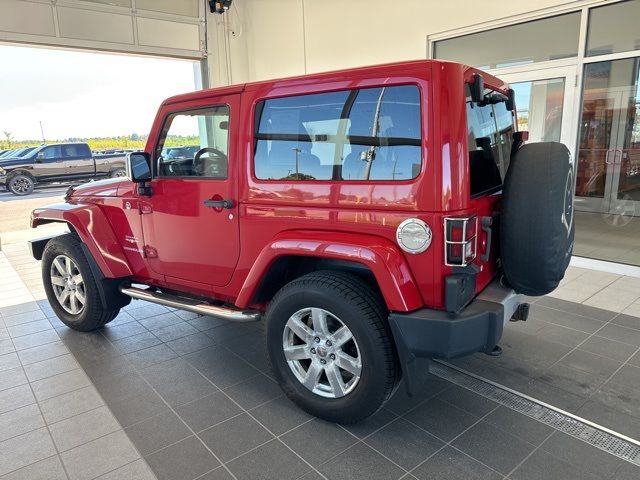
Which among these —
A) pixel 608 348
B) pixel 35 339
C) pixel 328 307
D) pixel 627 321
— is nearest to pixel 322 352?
pixel 328 307

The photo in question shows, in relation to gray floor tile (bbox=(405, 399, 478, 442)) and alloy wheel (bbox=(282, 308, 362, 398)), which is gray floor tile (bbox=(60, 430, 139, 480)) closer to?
alloy wheel (bbox=(282, 308, 362, 398))

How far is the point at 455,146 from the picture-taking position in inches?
79.2

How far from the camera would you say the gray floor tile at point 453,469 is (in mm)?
2014

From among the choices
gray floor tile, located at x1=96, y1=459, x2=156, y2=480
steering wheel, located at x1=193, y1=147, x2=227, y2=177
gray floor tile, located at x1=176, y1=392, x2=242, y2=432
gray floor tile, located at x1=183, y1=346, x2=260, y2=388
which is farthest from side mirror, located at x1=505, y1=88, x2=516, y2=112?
gray floor tile, located at x1=96, y1=459, x2=156, y2=480

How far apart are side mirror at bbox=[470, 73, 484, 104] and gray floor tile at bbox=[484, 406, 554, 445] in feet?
5.48

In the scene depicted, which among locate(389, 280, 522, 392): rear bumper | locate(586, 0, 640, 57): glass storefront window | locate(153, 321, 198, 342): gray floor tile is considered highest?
locate(586, 0, 640, 57): glass storefront window

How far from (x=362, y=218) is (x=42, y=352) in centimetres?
274

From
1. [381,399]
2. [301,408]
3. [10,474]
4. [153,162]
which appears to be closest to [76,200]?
[153,162]

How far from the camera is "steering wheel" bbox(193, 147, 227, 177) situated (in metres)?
2.78

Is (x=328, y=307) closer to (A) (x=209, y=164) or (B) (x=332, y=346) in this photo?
(B) (x=332, y=346)

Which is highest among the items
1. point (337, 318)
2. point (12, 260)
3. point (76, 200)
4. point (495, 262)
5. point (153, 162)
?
point (153, 162)

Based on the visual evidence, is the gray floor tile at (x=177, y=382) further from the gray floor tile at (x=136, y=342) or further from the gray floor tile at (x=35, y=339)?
the gray floor tile at (x=35, y=339)

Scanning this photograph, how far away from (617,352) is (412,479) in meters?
2.05

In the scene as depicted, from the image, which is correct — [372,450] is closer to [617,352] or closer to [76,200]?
[617,352]
